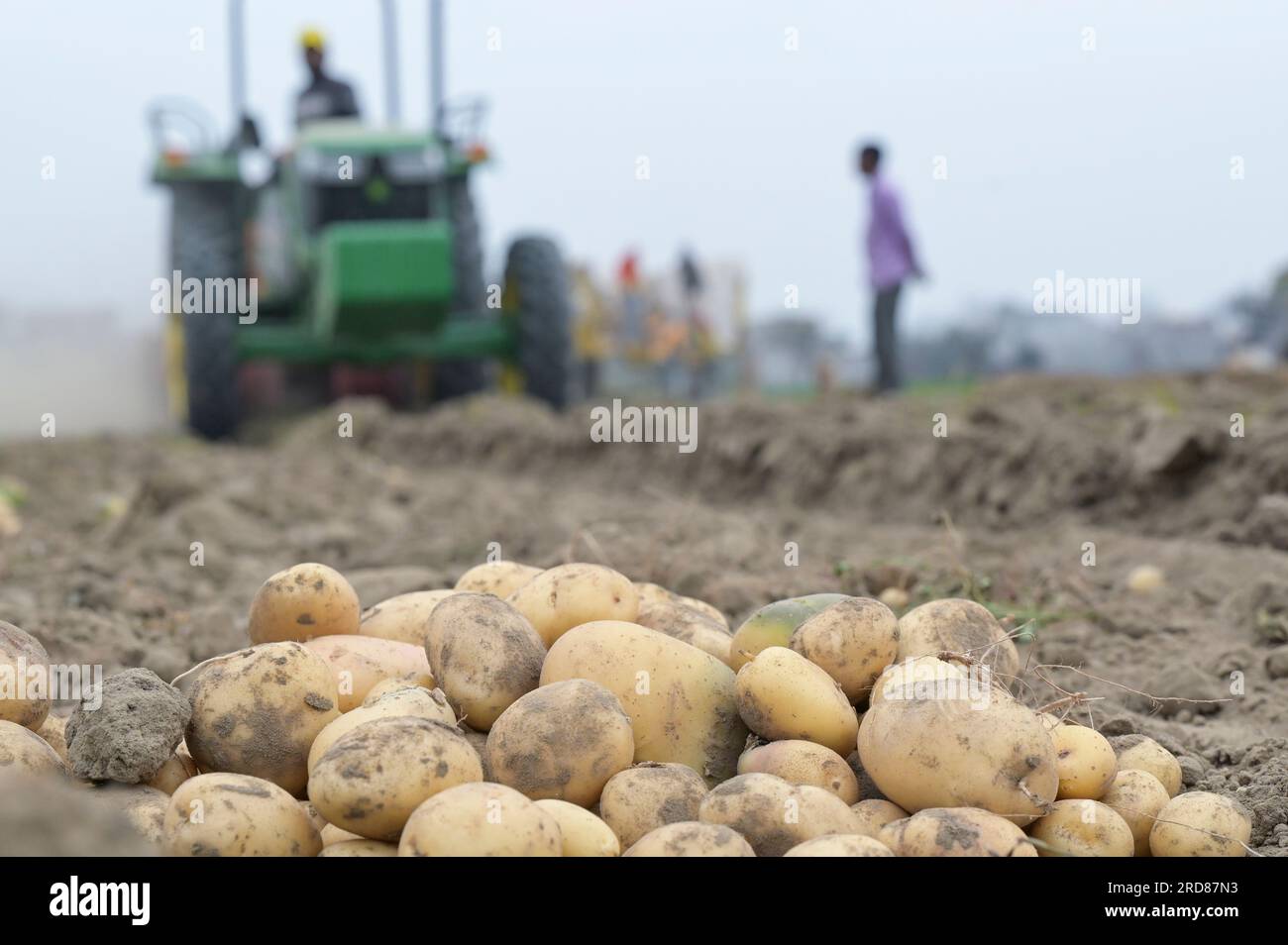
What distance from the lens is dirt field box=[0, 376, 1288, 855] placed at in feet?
12.2

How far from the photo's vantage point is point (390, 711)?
226cm

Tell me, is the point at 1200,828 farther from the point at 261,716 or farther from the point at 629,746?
the point at 261,716

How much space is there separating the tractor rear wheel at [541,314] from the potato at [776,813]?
9.23 metres

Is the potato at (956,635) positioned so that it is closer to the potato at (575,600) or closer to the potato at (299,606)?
the potato at (575,600)

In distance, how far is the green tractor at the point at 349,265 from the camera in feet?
32.6

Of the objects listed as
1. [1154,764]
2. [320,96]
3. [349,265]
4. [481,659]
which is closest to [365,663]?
[481,659]

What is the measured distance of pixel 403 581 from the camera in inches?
162

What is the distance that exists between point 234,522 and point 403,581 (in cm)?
231

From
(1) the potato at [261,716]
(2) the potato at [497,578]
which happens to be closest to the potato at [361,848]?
(1) the potato at [261,716]

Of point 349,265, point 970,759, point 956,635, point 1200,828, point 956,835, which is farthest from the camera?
point 349,265

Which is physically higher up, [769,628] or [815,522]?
[769,628]

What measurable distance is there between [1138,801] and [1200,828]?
0.11 meters
